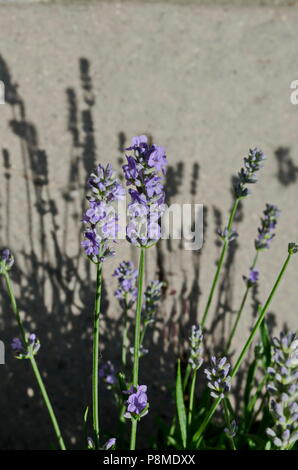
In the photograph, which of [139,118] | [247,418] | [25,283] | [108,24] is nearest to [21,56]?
[108,24]

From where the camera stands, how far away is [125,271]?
4.95 feet

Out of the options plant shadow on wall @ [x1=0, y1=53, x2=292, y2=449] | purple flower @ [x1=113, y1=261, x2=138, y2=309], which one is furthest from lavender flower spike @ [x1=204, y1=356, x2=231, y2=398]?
plant shadow on wall @ [x1=0, y1=53, x2=292, y2=449]

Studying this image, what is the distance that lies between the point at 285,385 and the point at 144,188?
0.45 metres

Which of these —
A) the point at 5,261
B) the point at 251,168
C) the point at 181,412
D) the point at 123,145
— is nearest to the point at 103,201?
the point at 5,261

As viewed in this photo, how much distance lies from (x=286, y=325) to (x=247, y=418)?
0.55 m

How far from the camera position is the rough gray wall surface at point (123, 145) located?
205cm

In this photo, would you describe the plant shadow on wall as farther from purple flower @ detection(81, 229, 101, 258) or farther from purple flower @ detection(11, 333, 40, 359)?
purple flower @ detection(81, 229, 101, 258)

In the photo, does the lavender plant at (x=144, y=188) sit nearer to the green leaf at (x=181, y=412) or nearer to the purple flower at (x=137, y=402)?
the purple flower at (x=137, y=402)

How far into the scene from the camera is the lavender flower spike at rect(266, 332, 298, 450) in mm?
980

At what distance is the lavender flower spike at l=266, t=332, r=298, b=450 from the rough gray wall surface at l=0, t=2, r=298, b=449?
103 centimetres

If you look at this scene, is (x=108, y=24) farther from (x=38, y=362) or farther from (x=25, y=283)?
(x=38, y=362)

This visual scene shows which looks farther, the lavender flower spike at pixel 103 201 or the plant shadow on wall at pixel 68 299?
the plant shadow on wall at pixel 68 299

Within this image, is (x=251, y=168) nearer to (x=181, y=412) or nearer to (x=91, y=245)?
(x=91, y=245)

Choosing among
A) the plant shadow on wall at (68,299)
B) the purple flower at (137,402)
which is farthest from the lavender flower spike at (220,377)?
the plant shadow on wall at (68,299)
